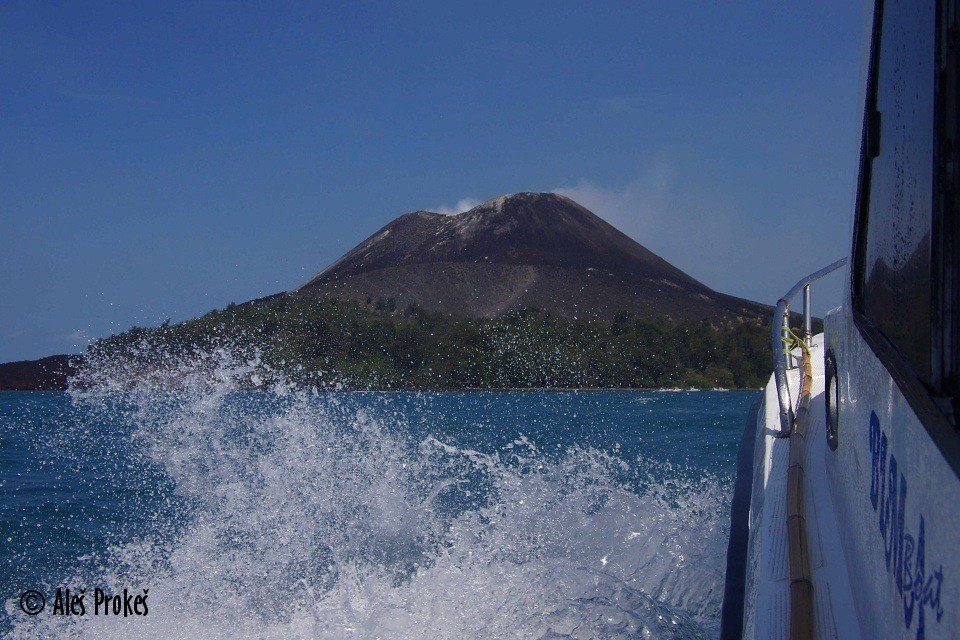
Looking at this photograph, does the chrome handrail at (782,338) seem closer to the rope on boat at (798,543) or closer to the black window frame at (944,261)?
the rope on boat at (798,543)

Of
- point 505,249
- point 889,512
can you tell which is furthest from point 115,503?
point 505,249

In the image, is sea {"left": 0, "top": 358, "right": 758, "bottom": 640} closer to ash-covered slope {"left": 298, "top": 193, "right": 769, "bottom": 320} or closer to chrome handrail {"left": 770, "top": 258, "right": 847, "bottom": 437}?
chrome handrail {"left": 770, "top": 258, "right": 847, "bottom": 437}

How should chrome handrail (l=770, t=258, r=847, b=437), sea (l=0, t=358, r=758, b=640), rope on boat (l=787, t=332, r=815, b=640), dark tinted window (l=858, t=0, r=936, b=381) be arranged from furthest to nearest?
sea (l=0, t=358, r=758, b=640), chrome handrail (l=770, t=258, r=847, b=437), rope on boat (l=787, t=332, r=815, b=640), dark tinted window (l=858, t=0, r=936, b=381)

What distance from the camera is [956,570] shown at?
1.03 meters

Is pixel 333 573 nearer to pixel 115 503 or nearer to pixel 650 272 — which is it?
pixel 115 503

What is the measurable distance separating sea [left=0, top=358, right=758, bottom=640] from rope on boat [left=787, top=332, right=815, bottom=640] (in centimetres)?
109

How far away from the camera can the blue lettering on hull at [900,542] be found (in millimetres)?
1184

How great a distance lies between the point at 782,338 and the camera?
371cm

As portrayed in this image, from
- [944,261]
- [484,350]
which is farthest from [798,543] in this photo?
[484,350]

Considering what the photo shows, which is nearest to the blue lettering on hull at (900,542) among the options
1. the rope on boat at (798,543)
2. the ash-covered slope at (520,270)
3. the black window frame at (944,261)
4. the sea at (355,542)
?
the black window frame at (944,261)

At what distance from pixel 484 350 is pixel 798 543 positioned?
218ft

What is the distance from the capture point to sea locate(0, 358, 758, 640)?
173 inches

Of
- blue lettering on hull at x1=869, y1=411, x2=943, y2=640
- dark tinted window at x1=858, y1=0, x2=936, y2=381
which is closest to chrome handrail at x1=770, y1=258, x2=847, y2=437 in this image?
dark tinted window at x1=858, y1=0, x2=936, y2=381

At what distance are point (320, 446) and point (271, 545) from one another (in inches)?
148
